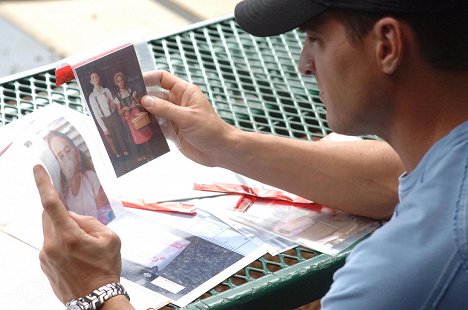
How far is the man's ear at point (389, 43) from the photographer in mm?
1388

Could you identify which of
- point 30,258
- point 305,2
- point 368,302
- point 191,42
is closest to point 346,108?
point 305,2

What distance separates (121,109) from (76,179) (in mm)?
180

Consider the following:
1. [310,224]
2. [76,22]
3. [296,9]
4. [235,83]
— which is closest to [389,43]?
[296,9]

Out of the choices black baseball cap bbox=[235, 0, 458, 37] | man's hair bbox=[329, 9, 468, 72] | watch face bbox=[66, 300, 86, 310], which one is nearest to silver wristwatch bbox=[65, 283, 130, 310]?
watch face bbox=[66, 300, 86, 310]

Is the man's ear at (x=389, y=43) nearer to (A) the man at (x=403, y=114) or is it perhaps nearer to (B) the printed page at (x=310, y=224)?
(A) the man at (x=403, y=114)

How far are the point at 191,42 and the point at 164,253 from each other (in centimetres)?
83

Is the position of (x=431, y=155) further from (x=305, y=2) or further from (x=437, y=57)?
(x=305, y=2)

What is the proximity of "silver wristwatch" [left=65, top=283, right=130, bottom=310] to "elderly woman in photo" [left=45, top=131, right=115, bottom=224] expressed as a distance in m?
0.21

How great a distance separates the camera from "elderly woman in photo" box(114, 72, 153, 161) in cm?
187

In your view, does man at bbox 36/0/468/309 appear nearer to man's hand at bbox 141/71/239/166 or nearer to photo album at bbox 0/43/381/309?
photo album at bbox 0/43/381/309

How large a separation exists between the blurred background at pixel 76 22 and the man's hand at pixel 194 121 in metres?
2.08

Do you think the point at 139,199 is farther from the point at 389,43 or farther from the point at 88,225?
the point at 389,43

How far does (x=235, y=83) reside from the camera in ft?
7.71

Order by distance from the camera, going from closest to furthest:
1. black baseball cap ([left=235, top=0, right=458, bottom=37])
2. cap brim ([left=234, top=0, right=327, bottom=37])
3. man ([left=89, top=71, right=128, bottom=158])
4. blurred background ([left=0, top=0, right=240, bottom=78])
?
→ black baseball cap ([left=235, top=0, right=458, bottom=37]), cap brim ([left=234, top=0, right=327, bottom=37]), man ([left=89, top=71, right=128, bottom=158]), blurred background ([left=0, top=0, right=240, bottom=78])
